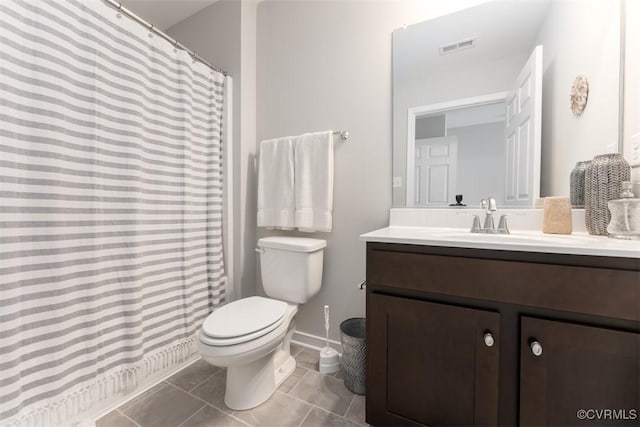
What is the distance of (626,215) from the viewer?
843mm

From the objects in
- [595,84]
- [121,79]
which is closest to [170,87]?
[121,79]

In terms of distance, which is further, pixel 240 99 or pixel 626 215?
pixel 240 99

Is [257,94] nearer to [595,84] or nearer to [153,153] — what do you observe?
[153,153]

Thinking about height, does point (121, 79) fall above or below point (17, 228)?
above

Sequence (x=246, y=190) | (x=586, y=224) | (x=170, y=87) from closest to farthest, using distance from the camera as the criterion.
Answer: (x=586, y=224) < (x=170, y=87) < (x=246, y=190)

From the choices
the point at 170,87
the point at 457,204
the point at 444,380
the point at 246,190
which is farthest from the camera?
the point at 246,190

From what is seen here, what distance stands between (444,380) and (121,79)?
6.04ft

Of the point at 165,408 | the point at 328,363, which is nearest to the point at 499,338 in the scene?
the point at 328,363

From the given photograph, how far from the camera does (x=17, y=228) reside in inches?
35.5

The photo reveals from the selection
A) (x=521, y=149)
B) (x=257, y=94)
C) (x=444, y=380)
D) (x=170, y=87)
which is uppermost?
(x=257, y=94)

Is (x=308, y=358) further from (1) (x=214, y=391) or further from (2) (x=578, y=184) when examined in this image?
(2) (x=578, y=184)

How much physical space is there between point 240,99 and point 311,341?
5.68ft

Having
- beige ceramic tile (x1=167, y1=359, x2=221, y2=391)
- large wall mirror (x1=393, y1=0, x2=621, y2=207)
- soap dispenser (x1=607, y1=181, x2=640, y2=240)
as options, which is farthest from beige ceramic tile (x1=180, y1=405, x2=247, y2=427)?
soap dispenser (x1=607, y1=181, x2=640, y2=240)

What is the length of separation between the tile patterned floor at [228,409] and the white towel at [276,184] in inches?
35.7
